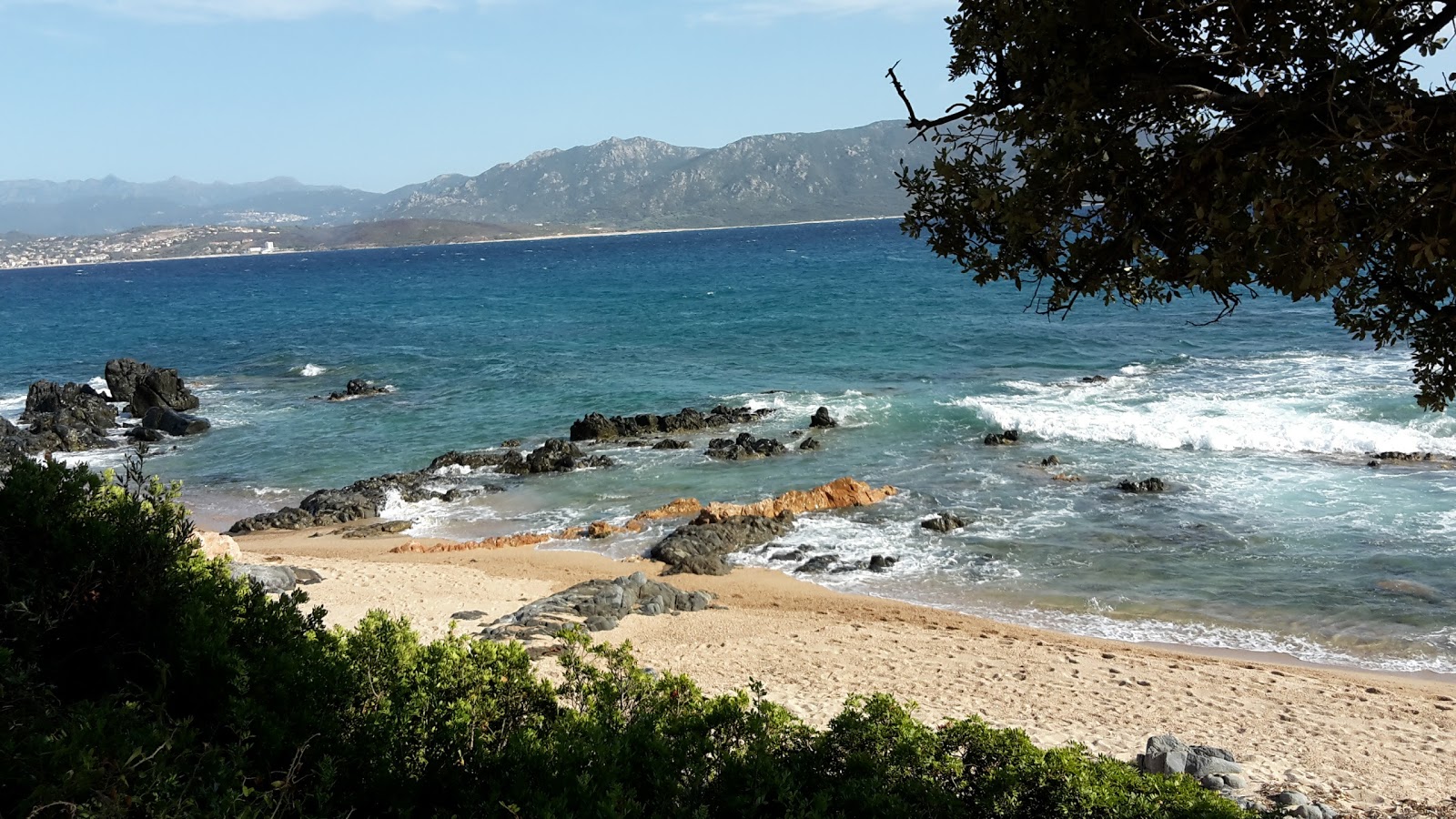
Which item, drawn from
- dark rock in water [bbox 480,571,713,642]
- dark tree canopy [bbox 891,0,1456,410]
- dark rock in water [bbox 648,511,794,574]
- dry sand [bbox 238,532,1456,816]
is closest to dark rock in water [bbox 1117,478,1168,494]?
dark rock in water [bbox 648,511,794,574]

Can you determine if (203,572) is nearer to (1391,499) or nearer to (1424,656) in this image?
(1424,656)

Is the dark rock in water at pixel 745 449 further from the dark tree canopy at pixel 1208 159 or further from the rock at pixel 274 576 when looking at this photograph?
the dark tree canopy at pixel 1208 159

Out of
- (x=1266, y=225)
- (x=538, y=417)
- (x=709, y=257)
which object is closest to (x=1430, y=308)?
(x=1266, y=225)

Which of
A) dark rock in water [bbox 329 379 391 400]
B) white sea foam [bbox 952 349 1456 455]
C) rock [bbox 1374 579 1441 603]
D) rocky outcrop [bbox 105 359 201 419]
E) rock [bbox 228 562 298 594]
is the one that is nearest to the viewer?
rock [bbox 228 562 298 594]

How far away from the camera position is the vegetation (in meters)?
4.82

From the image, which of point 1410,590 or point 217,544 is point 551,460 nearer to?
point 217,544

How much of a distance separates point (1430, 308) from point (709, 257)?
120514 millimetres

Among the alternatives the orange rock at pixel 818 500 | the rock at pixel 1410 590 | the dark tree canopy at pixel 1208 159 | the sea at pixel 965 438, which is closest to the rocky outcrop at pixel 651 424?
the sea at pixel 965 438

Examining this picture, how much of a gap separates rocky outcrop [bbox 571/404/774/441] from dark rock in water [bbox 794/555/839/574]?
11650mm

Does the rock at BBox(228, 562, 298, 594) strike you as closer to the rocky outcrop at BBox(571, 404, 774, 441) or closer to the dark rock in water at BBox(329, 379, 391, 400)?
the rocky outcrop at BBox(571, 404, 774, 441)

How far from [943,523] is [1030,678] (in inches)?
275

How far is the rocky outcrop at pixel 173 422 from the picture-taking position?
31.8 metres

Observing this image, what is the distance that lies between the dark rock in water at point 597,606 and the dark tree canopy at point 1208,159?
9.12 metres

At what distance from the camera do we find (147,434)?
31.7m
